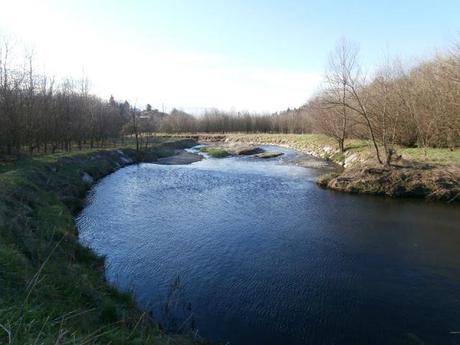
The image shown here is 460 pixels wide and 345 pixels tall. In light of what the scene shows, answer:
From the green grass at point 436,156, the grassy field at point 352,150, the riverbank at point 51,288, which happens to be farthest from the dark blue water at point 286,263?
the grassy field at point 352,150

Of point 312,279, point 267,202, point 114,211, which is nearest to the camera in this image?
point 312,279

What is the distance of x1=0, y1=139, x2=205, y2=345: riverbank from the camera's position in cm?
462

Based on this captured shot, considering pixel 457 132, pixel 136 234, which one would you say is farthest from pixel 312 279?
pixel 457 132

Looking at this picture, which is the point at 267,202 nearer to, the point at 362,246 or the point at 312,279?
the point at 362,246

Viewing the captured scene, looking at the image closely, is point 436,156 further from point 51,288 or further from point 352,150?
point 51,288

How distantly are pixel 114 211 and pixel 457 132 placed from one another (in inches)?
1082

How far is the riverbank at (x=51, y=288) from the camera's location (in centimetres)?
462

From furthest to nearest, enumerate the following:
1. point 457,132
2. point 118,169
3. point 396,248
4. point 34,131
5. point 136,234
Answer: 1. point 118,169
2. point 34,131
3. point 457,132
4. point 136,234
5. point 396,248

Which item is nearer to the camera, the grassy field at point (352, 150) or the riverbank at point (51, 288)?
the riverbank at point (51, 288)

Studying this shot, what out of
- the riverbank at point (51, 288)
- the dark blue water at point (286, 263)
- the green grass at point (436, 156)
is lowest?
the dark blue water at point (286, 263)

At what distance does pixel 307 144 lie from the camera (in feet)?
211

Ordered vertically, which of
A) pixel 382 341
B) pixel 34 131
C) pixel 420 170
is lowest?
pixel 382 341

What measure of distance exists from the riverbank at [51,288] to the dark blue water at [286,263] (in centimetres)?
139

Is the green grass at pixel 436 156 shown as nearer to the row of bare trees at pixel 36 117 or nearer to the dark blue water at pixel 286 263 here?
the dark blue water at pixel 286 263
